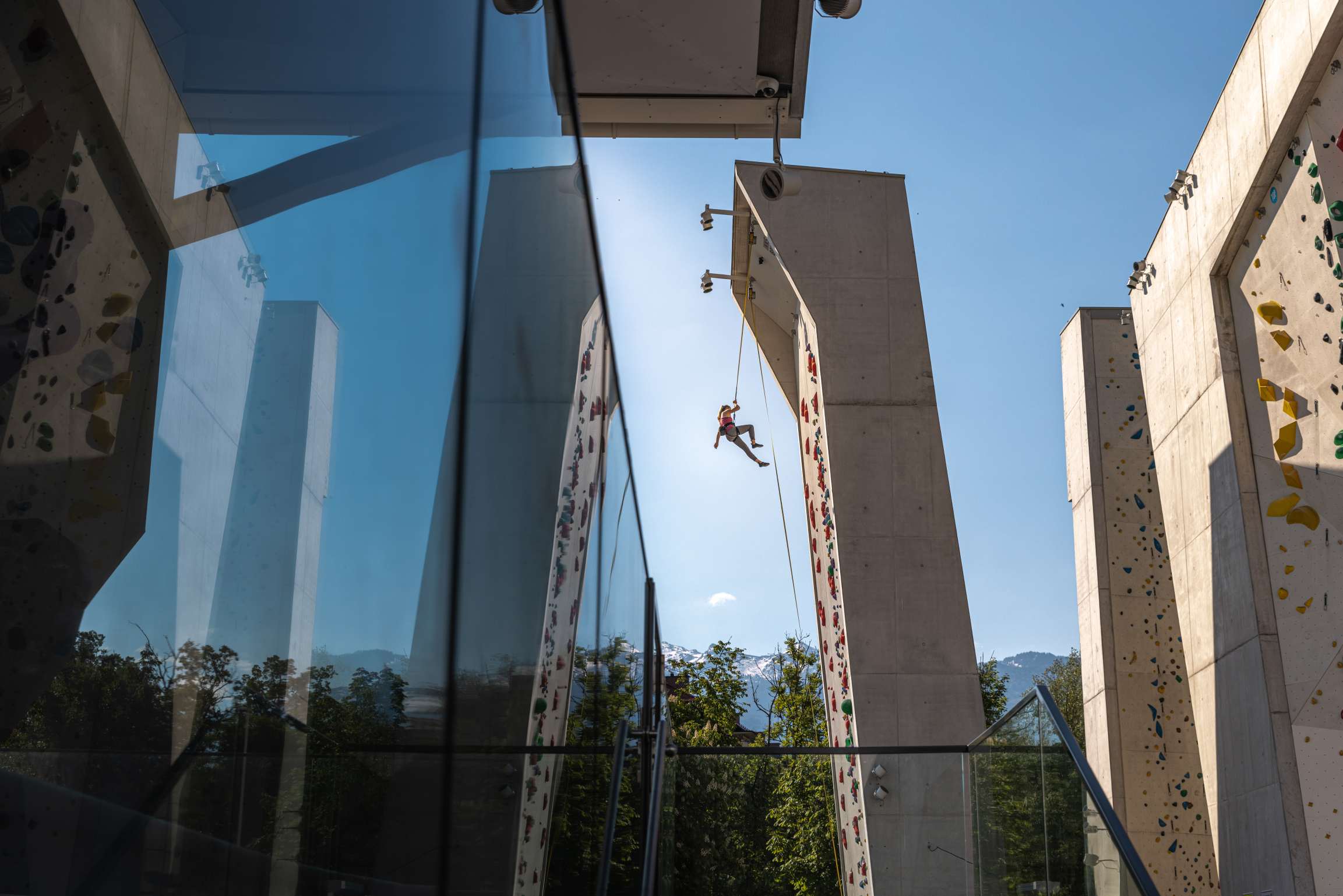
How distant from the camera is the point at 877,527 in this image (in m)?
7.37

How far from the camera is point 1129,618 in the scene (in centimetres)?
1019

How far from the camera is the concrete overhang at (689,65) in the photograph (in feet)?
15.8

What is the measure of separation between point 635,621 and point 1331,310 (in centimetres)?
332

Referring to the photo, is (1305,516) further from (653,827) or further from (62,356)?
(62,356)

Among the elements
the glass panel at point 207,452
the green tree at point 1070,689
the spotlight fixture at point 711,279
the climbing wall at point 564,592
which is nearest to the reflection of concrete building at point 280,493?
the glass panel at point 207,452

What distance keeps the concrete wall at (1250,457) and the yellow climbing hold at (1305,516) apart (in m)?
0.04

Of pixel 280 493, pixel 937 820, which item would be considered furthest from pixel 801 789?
pixel 280 493

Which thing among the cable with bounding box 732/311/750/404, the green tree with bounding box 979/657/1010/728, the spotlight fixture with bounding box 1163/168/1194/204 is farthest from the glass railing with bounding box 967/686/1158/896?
the green tree with bounding box 979/657/1010/728

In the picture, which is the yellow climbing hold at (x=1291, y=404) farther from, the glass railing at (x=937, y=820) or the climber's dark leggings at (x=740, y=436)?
the climber's dark leggings at (x=740, y=436)

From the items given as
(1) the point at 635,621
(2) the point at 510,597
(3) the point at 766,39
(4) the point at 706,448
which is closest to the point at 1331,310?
(3) the point at 766,39

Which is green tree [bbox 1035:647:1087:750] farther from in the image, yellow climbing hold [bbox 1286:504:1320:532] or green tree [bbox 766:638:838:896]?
yellow climbing hold [bbox 1286:504:1320:532]

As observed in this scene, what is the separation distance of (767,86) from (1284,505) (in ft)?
10.7

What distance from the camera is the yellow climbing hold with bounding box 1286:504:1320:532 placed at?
5.25m

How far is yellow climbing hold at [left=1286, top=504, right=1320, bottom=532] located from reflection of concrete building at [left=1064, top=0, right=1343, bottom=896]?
11 mm
